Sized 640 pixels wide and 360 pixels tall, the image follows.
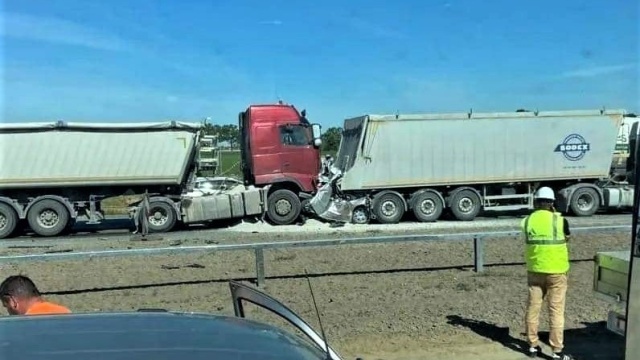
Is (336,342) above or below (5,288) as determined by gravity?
below

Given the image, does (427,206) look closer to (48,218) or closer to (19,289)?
(48,218)

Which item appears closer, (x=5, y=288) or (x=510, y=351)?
(x=5, y=288)

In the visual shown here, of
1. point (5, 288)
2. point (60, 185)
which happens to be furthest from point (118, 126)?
point (5, 288)

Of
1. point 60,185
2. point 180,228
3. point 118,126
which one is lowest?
point 180,228

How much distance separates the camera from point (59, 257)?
8.57 m

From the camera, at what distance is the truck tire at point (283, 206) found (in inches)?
837

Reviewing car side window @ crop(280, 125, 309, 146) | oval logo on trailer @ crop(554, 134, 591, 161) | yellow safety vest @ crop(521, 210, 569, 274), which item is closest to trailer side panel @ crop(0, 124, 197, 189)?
car side window @ crop(280, 125, 309, 146)

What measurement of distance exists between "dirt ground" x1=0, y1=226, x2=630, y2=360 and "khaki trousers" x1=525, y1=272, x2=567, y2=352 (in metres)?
0.24

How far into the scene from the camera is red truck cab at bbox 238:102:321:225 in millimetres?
21062

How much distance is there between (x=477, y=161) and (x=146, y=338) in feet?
68.8

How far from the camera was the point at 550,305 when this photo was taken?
6770 millimetres

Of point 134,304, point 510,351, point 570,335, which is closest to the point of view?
point 510,351

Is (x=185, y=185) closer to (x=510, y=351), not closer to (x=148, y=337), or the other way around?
(x=510, y=351)

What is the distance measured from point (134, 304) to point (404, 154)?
1441 centimetres
